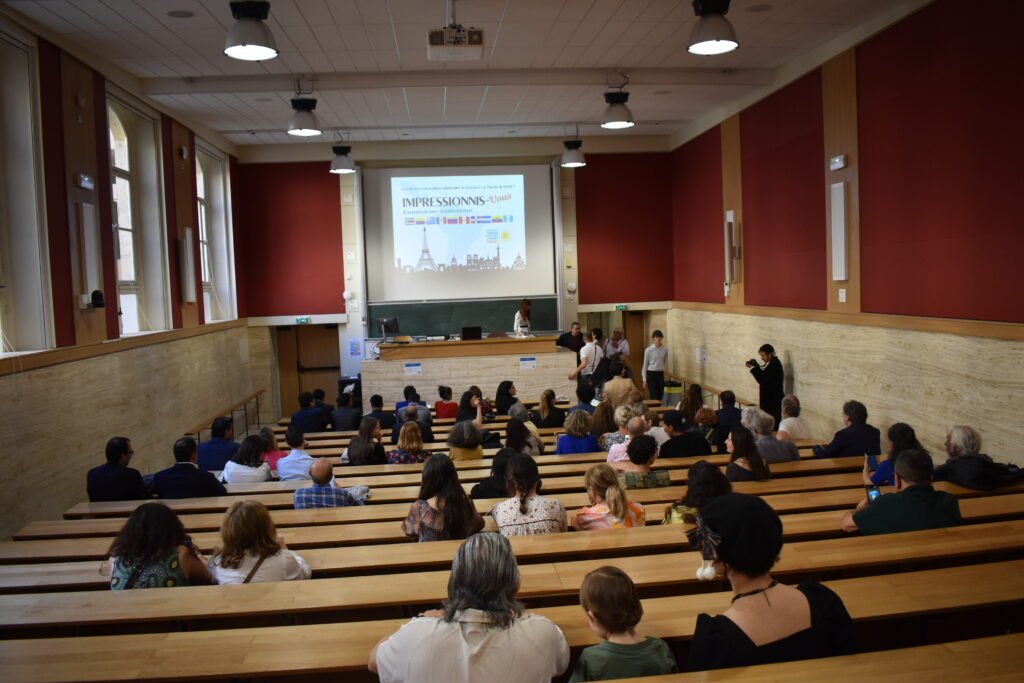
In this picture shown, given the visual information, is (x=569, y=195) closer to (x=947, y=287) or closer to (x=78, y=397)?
(x=947, y=287)

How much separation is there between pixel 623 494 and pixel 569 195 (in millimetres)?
11075

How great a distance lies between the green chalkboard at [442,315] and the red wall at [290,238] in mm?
882

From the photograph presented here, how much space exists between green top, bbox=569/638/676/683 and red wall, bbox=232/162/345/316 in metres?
12.7

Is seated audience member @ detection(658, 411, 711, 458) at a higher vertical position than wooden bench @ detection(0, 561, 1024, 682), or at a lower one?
lower

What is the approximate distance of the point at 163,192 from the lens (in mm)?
10055

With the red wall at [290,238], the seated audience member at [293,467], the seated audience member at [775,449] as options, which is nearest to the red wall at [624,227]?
the red wall at [290,238]

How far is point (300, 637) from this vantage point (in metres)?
2.46

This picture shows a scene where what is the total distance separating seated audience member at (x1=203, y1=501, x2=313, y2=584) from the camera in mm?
3211

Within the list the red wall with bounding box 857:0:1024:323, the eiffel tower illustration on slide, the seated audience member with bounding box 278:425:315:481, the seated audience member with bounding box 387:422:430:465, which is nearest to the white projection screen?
the eiffel tower illustration on slide

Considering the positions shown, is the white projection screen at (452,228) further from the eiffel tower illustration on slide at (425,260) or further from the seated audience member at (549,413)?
the seated audience member at (549,413)

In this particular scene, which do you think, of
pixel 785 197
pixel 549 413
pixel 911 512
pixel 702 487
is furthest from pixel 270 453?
pixel 785 197

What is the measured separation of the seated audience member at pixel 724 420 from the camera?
7.12m

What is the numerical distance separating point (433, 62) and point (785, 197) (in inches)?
185

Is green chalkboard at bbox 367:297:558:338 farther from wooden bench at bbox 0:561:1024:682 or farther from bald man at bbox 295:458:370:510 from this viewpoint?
wooden bench at bbox 0:561:1024:682
